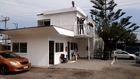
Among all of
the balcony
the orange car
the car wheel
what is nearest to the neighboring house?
the balcony

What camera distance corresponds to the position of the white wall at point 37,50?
38.8ft

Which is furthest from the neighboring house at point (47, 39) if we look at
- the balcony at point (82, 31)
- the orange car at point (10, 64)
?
the orange car at point (10, 64)

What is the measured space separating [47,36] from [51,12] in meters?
6.36

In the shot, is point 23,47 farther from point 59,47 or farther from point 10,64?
point 10,64

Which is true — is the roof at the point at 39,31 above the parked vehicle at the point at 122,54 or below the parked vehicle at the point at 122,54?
above

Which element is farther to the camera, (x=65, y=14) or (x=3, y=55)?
(x=65, y=14)

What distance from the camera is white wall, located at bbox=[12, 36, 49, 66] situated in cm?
1181

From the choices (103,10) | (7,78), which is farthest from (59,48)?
(103,10)

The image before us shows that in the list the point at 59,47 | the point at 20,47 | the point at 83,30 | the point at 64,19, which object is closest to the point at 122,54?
the point at 83,30

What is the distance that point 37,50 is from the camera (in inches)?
476

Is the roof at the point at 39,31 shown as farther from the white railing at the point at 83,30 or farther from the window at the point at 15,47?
the white railing at the point at 83,30

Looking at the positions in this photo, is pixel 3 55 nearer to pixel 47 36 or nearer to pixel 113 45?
pixel 47 36

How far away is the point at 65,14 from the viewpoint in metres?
16.6

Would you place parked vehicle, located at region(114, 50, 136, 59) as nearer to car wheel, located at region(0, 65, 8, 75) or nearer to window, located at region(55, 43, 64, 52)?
window, located at region(55, 43, 64, 52)
